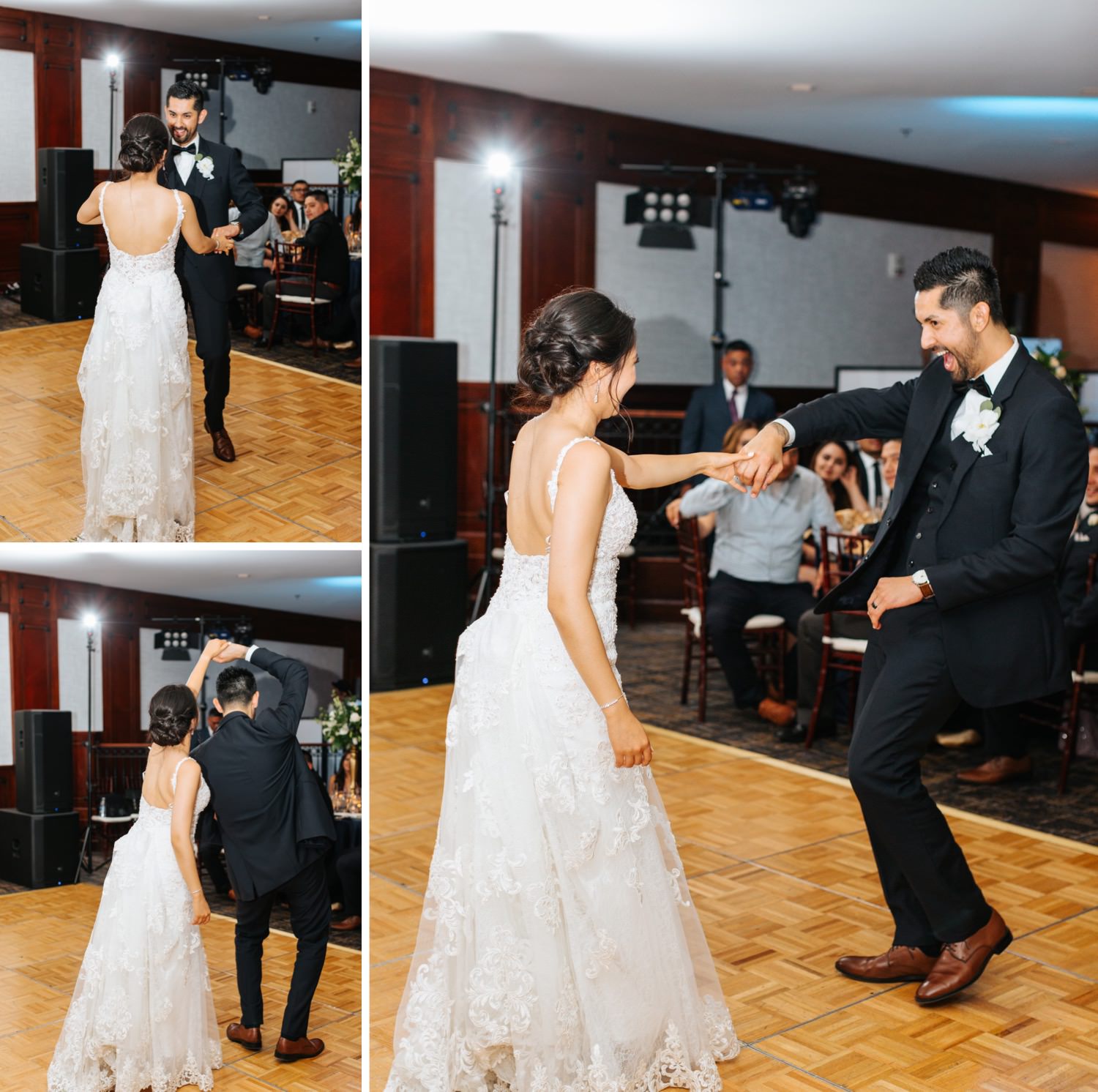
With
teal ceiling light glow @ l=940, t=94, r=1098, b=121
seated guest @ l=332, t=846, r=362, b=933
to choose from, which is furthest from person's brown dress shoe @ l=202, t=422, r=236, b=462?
teal ceiling light glow @ l=940, t=94, r=1098, b=121

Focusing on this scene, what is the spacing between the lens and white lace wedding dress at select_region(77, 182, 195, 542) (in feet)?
6.04

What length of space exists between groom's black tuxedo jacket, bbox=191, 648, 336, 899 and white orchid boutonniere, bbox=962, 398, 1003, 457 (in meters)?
1.63

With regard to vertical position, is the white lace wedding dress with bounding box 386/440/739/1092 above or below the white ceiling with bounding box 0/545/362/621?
below

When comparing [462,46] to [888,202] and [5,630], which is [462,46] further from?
[5,630]

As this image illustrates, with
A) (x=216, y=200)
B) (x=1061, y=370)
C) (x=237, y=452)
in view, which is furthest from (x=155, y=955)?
(x=1061, y=370)

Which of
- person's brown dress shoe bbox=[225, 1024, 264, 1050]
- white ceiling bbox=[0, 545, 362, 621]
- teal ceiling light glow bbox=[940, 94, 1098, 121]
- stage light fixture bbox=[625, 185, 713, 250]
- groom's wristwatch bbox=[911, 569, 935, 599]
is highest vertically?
teal ceiling light glow bbox=[940, 94, 1098, 121]

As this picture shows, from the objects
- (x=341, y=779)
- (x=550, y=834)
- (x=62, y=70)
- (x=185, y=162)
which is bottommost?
(x=550, y=834)

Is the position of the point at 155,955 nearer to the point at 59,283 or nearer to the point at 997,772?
the point at 59,283

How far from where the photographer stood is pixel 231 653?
205 cm

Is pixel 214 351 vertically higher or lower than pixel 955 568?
higher

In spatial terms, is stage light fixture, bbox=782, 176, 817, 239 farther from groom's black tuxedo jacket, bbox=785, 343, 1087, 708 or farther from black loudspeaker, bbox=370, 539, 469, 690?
groom's black tuxedo jacket, bbox=785, 343, 1087, 708

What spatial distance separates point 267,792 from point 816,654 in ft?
12.0

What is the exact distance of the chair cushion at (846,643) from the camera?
536 centimetres

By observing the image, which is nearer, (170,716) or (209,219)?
(209,219)
